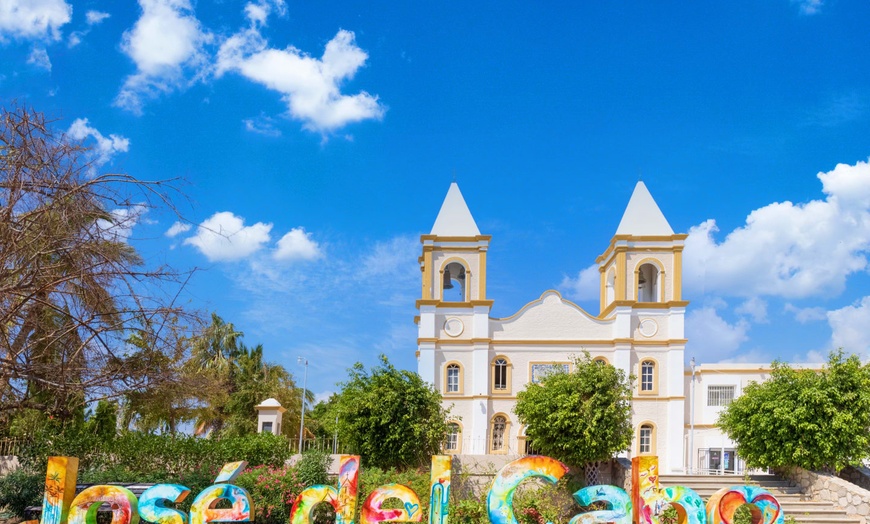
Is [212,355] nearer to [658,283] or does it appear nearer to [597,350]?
[597,350]

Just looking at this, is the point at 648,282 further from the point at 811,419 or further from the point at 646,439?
the point at 811,419

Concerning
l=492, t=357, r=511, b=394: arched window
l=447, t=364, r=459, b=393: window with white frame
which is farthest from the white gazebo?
l=492, t=357, r=511, b=394: arched window

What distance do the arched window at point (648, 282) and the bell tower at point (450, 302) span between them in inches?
288

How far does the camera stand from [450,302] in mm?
33219

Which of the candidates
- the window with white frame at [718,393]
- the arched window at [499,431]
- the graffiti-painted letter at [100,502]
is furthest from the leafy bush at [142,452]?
the window with white frame at [718,393]

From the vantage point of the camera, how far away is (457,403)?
32375mm

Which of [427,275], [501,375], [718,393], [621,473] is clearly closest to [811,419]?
[621,473]

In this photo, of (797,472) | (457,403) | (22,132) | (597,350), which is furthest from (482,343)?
(22,132)

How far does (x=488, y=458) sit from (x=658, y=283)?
15021 millimetres

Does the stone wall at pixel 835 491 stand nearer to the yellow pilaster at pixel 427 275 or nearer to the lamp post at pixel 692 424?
the lamp post at pixel 692 424

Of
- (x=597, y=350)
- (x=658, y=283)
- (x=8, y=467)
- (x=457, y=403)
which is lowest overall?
(x=8, y=467)

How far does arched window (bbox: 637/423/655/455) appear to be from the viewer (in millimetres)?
31906

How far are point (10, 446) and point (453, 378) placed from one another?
1661cm

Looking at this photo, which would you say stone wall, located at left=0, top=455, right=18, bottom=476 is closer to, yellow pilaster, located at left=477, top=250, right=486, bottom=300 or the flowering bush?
the flowering bush
